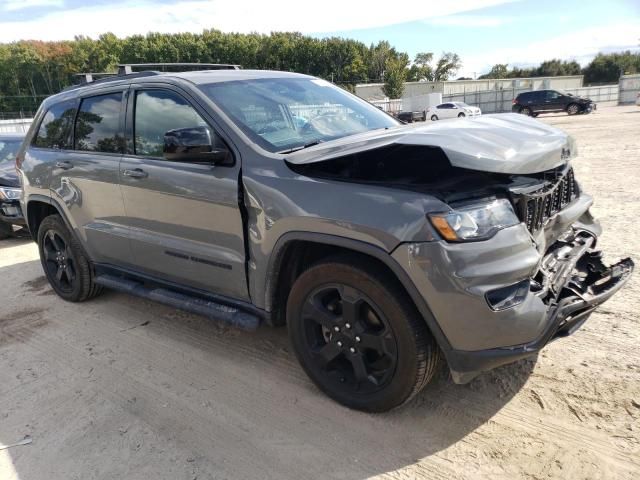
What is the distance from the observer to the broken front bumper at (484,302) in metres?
2.35

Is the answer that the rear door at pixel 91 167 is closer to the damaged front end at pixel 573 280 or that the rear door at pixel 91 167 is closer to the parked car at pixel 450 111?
the damaged front end at pixel 573 280

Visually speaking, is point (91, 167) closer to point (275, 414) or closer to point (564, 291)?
point (275, 414)

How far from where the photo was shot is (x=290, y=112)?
142 inches

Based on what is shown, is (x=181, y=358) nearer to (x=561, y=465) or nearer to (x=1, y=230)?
→ (x=561, y=465)

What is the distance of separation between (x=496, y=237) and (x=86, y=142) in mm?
3576

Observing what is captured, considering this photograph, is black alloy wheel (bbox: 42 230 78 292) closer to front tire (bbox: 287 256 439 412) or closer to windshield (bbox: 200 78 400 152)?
windshield (bbox: 200 78 400 152)

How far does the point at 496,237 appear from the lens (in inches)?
94.8

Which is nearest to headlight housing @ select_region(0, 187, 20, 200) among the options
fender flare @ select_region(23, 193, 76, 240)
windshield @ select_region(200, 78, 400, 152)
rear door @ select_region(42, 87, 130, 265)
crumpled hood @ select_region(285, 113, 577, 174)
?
fender flare @ select_region(23, 193, 76, 240)

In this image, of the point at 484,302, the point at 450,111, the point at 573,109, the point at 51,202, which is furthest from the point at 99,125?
the point at 573,109

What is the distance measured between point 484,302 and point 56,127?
429 cm

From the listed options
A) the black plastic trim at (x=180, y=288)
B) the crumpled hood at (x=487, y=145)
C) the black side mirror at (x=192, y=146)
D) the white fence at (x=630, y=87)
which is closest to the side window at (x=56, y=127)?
the black plastic trim at (x=180, y=288)

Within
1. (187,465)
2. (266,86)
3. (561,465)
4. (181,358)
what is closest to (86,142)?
(266,86)

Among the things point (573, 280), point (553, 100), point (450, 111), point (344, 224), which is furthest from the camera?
point (450, 111)

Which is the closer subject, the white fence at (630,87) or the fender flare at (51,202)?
the fender flare at (51,202)
